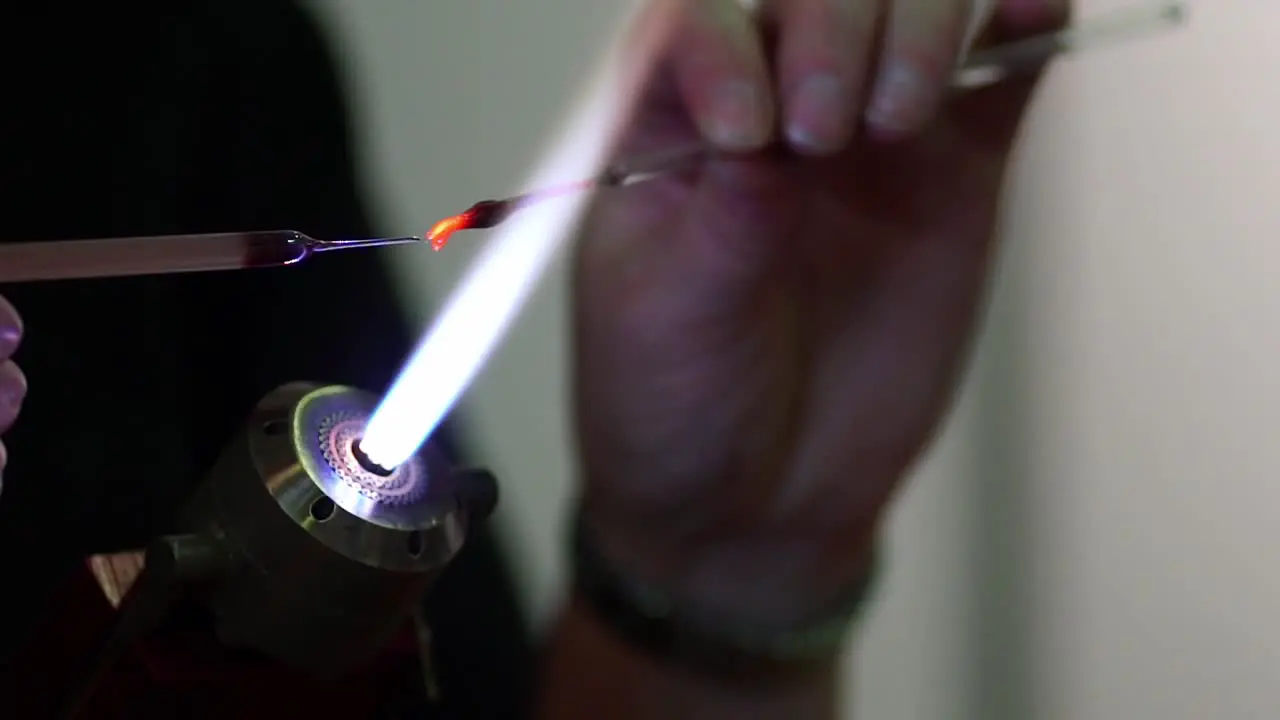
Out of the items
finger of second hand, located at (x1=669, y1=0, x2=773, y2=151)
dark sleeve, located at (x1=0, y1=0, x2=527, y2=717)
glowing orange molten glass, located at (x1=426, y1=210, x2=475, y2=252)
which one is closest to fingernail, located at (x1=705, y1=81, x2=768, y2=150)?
finger of second hand, located at (x1=669, y1=0, x2=773, y2=151)

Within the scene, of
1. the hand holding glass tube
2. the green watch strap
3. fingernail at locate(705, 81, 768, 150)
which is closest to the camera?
the hand holding glass tube

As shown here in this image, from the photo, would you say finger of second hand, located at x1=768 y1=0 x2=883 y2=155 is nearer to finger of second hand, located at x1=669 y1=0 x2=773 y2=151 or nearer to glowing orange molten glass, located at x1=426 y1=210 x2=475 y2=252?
finger of second hand, located at x1=669 y1=0 x2=773 y2=151

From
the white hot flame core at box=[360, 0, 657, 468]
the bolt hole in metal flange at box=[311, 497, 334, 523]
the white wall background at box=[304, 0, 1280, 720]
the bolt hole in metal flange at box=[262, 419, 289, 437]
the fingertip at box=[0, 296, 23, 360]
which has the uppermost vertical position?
the fingertip at box=[0, 296, 23, 360]

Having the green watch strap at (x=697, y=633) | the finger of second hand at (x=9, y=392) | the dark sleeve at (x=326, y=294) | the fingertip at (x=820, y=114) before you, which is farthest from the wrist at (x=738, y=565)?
the finger of second hand at (x=9, y=392)

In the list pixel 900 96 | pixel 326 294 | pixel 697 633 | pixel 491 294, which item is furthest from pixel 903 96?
pixel 326 294

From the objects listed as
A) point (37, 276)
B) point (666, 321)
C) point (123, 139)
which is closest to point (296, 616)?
point (37, 276)

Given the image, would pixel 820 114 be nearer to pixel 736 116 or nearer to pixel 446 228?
pixel 736 116

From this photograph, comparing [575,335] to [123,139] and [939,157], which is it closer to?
[939,157]

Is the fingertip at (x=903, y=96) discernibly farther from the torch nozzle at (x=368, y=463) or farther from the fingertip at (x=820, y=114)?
the torch nozzle at (x=368, y=463)
